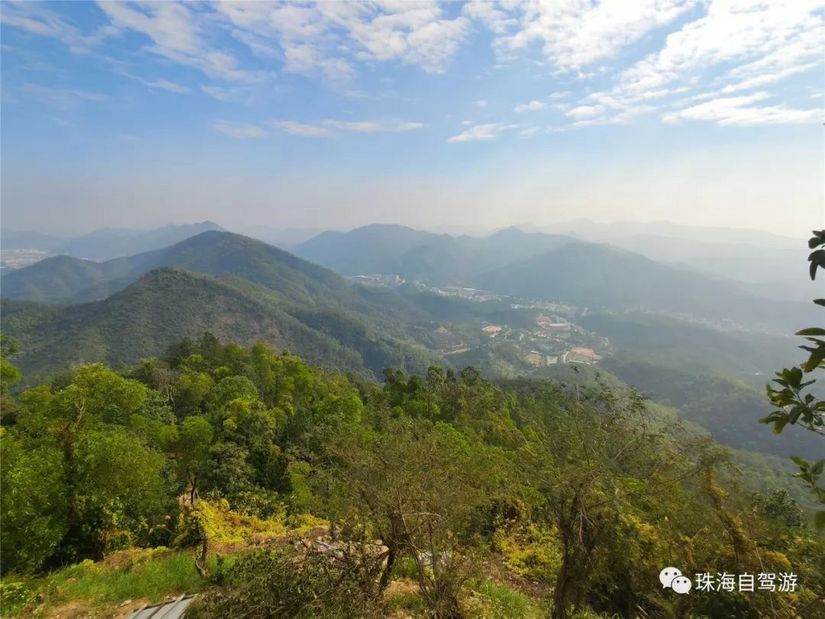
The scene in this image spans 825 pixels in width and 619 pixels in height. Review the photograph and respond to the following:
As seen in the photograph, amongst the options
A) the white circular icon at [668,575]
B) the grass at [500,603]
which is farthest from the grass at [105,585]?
the white circular icon at [668,575]

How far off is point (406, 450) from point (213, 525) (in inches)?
280

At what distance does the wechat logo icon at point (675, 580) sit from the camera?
6796 millimetres

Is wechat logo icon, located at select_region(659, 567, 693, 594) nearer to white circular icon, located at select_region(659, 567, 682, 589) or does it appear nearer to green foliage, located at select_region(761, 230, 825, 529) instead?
white circular icon, located at select_region(659, 567, 682, 589)

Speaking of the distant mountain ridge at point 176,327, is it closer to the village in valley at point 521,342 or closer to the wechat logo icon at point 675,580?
the village in valley at point 521,342

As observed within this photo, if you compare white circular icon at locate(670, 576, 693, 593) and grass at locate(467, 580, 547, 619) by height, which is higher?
white circular icon at locate(670, 576, 693, 593)

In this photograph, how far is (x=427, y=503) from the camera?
6.06m

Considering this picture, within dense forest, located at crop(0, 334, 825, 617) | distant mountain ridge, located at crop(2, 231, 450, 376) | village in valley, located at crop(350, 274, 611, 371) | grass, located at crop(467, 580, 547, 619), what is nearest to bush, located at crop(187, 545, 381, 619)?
dense forest, located at crop(0, 334, 825, 617)

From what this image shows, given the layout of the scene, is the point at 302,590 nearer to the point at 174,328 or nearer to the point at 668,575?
the point at 668,575

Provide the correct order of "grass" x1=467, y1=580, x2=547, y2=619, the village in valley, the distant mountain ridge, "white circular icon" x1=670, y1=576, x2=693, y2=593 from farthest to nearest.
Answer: the village in valley → the distant mountain ridge → "grass" x1=467, y1=580, x2=547, y2=619 → "white circular icon" x1=670, y1=576, x2=693, y2=593

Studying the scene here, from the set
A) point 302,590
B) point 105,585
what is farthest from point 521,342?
point 302,590

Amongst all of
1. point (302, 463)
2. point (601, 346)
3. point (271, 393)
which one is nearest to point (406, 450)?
point (302, 463)

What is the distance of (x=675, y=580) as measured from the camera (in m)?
6.89

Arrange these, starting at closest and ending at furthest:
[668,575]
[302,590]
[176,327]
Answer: [302,590]
[668,575]
[176,327]

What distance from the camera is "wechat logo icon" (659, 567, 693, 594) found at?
680 centimetres
